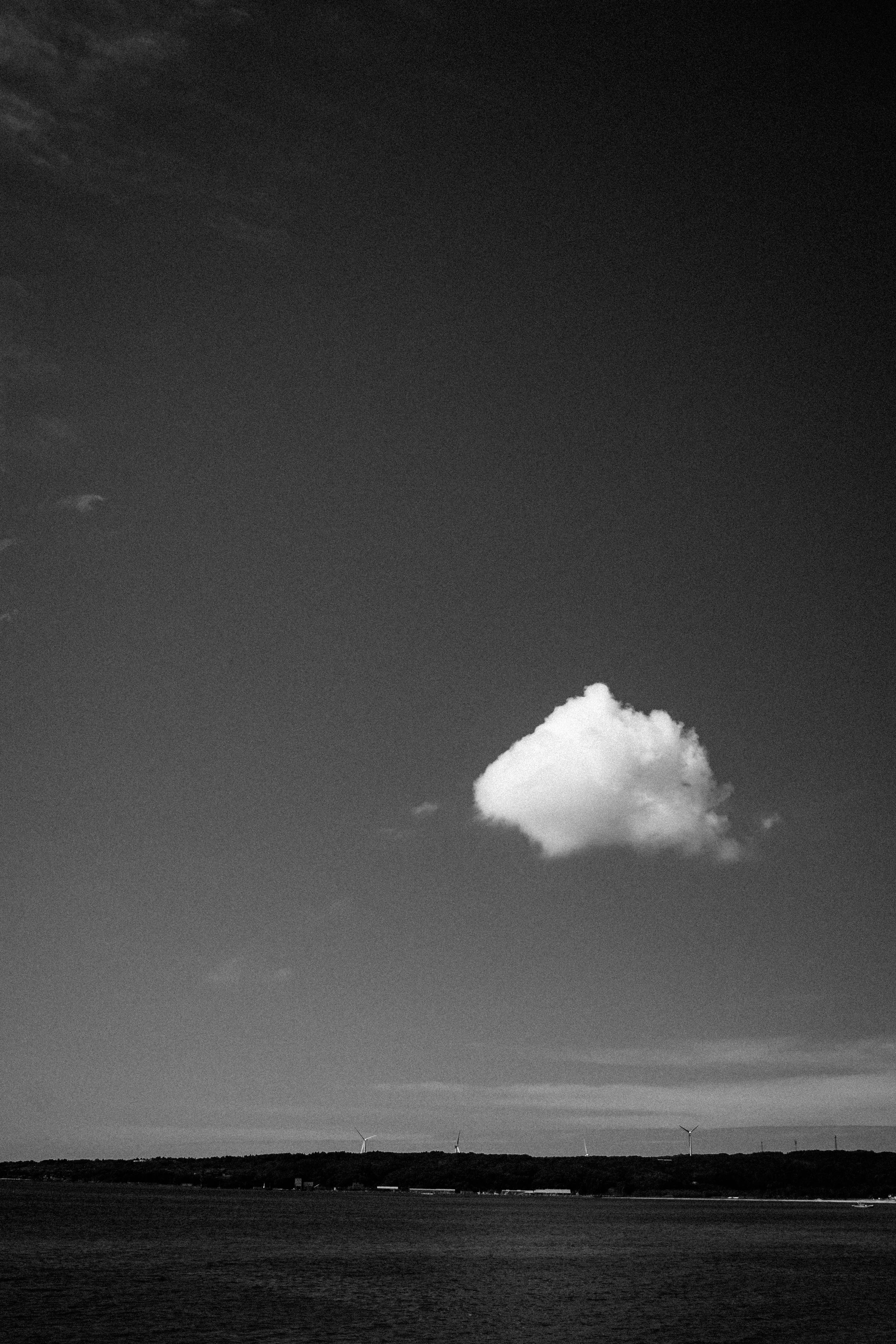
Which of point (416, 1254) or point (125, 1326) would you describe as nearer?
point (125, 1326)

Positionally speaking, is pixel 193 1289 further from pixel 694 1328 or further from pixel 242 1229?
pixel 242 1229

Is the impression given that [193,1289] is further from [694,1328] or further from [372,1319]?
[694,1328]

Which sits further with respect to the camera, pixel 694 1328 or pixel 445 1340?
pixel 694 1328

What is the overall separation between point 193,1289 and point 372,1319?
975 inches

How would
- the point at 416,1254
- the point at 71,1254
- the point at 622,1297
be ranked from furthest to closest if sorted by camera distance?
the point at 416,1254, the point at 71,1254, the point at 622,1297

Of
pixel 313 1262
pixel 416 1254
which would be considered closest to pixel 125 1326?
pixel 313 1262

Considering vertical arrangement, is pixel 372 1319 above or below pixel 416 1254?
above

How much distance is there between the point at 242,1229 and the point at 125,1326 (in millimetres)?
137646

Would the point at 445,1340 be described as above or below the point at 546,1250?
above

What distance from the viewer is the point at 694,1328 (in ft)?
259

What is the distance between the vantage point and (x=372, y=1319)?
82.2 metres

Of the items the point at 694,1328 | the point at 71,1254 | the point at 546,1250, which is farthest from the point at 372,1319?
the point at 546,1250

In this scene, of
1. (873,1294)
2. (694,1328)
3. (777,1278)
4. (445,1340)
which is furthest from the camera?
(777,1278)

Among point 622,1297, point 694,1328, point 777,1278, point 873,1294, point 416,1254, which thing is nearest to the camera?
point 694,1328
